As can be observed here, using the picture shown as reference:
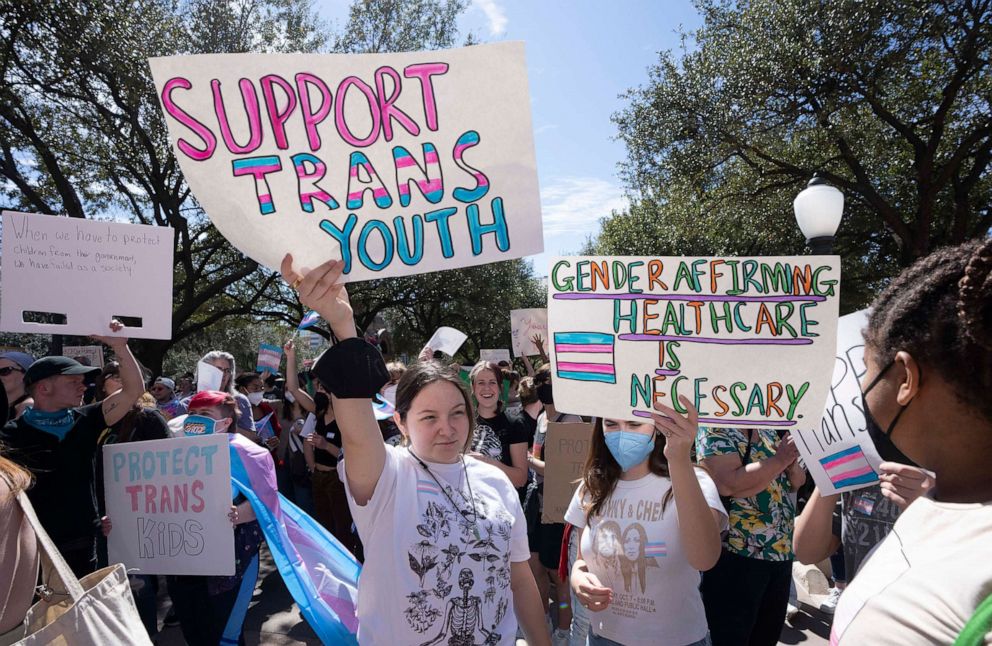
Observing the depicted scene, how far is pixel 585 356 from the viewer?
88.6 inches

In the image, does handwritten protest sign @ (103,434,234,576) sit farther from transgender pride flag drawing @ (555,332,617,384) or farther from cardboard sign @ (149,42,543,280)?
transgender pride flag drawing @ (555,332,617,384)

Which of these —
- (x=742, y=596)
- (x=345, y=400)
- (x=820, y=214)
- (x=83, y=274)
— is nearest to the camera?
(x=345, y=400)

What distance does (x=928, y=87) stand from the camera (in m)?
11.8

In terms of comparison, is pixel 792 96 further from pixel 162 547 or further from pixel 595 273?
pixel 162 547

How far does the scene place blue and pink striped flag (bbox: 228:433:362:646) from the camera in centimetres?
300

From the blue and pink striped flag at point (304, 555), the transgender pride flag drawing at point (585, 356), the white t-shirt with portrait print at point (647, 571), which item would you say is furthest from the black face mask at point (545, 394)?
the transgender pride flag drawing at point (585, 356)

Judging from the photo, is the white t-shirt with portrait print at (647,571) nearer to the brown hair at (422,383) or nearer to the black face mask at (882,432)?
the brown hair at (422,383)

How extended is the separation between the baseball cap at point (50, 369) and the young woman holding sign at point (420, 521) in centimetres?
248

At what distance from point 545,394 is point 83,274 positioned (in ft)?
12.1

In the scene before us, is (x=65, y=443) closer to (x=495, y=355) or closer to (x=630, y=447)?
(x=630, y=447)

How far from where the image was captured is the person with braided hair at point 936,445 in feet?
2.90

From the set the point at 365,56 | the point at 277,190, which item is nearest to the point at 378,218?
the point at 277,190

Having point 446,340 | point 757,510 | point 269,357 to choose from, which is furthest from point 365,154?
point 269,357

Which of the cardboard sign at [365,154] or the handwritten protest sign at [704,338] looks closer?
the cardboard sign at [365,154]
